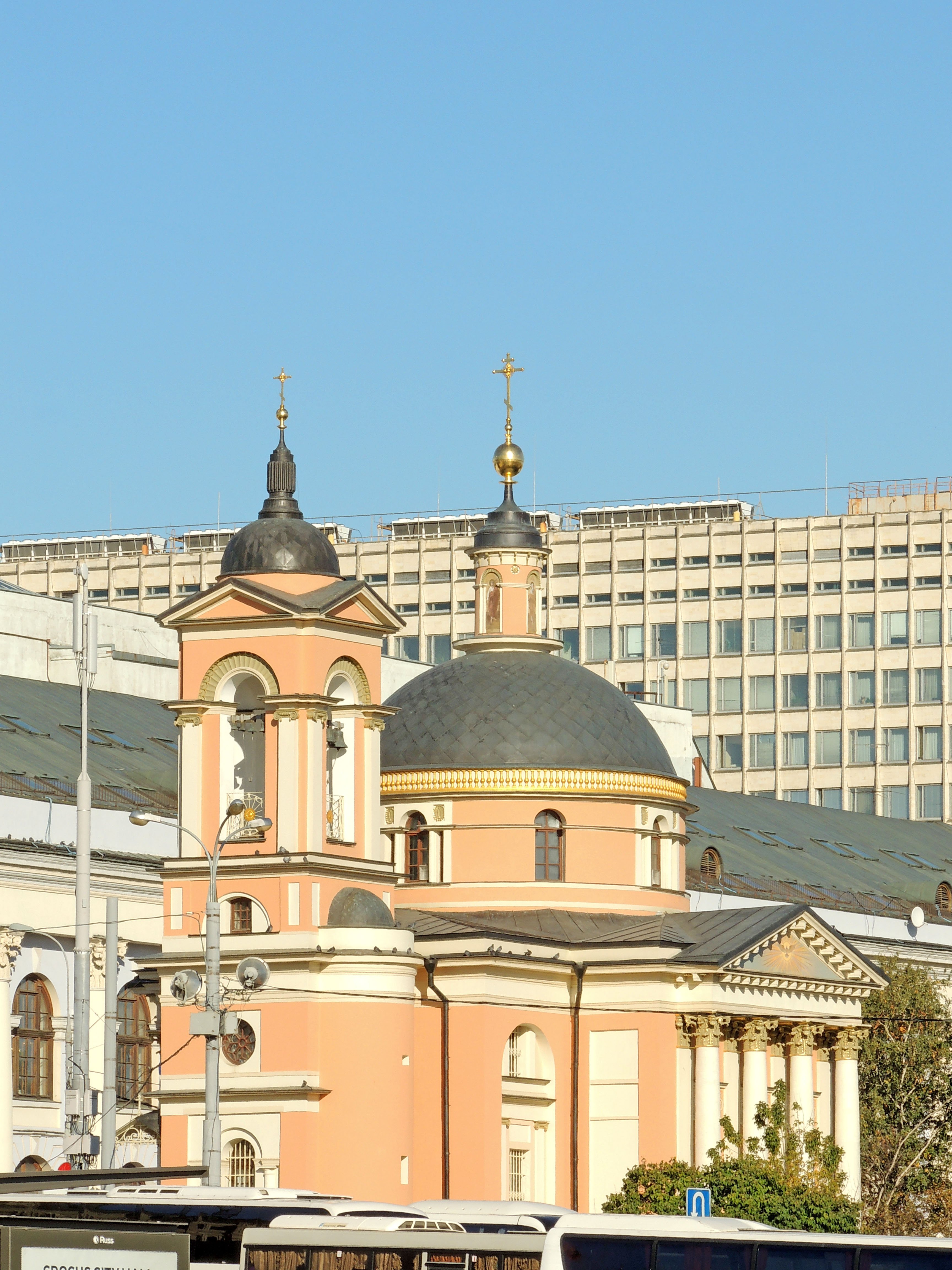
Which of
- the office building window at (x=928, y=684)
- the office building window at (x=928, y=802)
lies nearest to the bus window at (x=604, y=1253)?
the office building window at (x=928, y=802)

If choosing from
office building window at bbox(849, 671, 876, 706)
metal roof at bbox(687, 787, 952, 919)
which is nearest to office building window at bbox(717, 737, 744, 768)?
office building window at bbox(849, 671, 876, 706)

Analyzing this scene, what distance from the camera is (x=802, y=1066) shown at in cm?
7512

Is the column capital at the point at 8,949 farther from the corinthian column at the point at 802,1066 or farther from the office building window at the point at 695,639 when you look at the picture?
the office building window at the point at 695,639

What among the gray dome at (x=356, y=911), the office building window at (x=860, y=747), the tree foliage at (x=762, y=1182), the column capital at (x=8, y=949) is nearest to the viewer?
the tree foliage at (x=762, y=1182)

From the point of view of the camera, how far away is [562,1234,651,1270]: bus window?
41688 mm

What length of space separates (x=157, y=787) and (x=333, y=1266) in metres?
37.9

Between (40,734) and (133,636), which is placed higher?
(133,636)

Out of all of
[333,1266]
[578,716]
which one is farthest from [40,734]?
[333,1266]

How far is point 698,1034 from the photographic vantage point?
233 ft

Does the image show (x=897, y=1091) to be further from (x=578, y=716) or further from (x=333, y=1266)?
(x=333, y=1266)

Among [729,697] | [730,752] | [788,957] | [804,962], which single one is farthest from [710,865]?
[729,697]

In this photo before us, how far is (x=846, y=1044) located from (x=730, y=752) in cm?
6747

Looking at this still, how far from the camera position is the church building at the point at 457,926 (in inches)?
2549

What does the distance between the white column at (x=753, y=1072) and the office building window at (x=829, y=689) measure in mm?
69855
